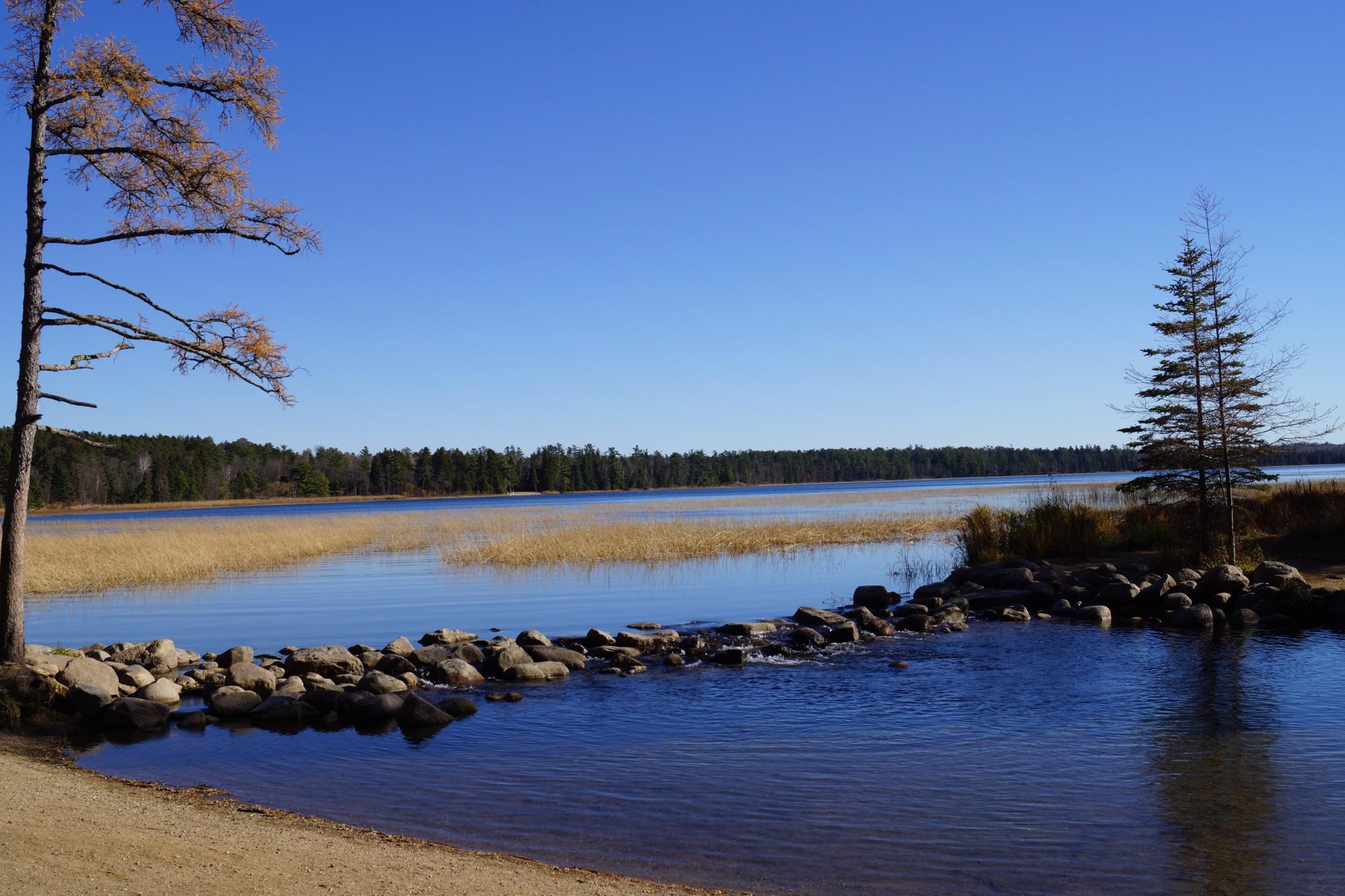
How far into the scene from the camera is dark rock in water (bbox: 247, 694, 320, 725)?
13.3 meters

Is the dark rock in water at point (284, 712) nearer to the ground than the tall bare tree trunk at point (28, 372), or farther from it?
nearer to the ground

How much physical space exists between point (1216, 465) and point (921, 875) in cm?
2004

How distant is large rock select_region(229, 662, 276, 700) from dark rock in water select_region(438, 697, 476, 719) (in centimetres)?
296

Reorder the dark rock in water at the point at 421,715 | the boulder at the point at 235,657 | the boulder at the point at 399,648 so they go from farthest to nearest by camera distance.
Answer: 1. the boulder at the point at 399,648
2. the boulder at the point at 235,657
3. the dark rock in water at the point at 421,715

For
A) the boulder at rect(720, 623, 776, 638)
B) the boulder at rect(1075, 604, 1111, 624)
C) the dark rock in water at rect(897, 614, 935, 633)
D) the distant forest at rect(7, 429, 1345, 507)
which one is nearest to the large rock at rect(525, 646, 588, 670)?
the boulder at rect(720, 623, 776, 638)

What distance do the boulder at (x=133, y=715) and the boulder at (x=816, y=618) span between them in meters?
11.9

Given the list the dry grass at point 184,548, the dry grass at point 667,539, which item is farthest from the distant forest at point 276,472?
the dry grass at point 667,539

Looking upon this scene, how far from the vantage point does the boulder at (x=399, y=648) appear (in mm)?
16969

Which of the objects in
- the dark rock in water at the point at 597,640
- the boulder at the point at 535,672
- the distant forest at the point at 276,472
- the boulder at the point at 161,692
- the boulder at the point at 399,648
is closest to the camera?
the boulder at the point at 161,692

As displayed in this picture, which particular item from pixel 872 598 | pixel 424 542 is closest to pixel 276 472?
pixel 424 542

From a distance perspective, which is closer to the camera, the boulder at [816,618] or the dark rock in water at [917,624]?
the dark rock in water at [917,624]

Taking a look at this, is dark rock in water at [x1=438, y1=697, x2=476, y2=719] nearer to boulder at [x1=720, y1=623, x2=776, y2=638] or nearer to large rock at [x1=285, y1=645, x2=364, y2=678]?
large rock at [x1=285, y1=645, x2=364, y2=678]

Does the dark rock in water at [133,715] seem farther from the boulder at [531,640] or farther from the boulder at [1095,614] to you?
the boulder at [1095,614]

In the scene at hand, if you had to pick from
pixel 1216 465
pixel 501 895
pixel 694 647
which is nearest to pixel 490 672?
pixel 694 647
